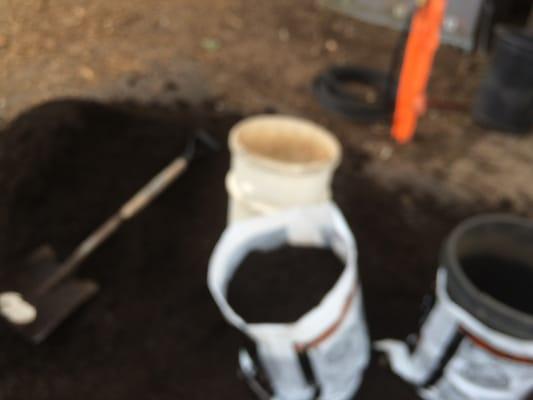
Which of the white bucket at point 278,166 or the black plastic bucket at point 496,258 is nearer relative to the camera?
the black plastic bucket at point 496,258

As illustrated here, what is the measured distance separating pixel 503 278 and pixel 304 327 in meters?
0.45

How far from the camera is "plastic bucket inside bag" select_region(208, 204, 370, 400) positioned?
2.74 feet

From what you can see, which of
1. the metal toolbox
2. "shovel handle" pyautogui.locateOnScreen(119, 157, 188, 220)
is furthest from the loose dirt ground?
"shovel handle" pyautogui.locateOnScreen(119, 157, 188, 220)

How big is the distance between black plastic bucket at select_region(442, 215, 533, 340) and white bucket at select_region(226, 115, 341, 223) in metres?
0.31

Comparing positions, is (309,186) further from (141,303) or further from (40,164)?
(40,164)

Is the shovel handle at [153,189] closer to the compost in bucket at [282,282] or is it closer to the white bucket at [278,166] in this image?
the white bucket at [278,166]

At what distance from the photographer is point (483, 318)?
0.82 m

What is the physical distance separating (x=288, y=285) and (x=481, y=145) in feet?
3.71

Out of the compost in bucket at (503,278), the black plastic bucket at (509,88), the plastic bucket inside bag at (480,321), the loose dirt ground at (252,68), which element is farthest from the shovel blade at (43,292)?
the black plastic bucket at (509,88)

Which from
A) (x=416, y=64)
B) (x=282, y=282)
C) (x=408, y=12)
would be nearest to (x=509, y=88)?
(x=416, y=64)

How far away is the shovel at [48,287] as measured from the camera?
3.66ft

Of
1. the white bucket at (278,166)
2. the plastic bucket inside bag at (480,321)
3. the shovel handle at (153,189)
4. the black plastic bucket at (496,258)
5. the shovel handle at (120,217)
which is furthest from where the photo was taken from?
the shovel handle at (153,189)

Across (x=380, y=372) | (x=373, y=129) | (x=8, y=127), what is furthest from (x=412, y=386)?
(x=8, y=127)

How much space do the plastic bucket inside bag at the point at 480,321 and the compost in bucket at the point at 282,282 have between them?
218 mm
